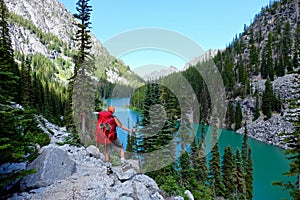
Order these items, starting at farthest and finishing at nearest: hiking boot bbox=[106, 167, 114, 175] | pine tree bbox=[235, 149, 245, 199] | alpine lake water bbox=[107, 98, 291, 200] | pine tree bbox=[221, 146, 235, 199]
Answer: pine tree bbox=[235, 149, 245, 199]
pine tree bbox=[221, 146, 235, 199]
alpine lake water bbox=[107, 98, 291, 200]
hiking boot bbox=[106, 167, 114, 175]

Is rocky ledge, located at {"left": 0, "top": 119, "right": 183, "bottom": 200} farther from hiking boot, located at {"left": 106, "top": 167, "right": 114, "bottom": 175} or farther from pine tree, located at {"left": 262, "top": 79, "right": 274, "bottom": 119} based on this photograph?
pine tree, located at {"left": 262, "top": 79, "right": 274, "bottom": 119}

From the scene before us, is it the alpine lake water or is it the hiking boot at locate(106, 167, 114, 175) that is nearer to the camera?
the hiking boot at locate(106, 167, 114, 175)

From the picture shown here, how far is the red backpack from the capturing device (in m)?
8.22

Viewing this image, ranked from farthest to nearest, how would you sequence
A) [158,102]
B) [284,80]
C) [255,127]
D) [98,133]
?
[284,80]
[255,127]
[158,102]
[98,133]

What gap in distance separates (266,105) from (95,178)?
9455cm

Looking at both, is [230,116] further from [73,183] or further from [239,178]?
[73,183]

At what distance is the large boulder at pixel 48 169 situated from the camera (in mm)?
7223

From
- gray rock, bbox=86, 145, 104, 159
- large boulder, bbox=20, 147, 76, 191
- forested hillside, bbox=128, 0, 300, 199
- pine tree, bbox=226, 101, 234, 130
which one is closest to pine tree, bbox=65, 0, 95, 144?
forested hillside, bbox=128, 0, 300, 199

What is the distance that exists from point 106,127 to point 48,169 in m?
2.35

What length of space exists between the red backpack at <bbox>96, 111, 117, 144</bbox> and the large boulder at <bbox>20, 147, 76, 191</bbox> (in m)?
1.54

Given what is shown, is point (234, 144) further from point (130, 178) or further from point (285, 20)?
point (285, 20)

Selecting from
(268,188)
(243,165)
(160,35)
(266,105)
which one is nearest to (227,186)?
(243,165)

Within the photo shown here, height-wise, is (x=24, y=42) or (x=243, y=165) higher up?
(x=24, y=42)

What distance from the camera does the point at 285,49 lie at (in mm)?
110812
